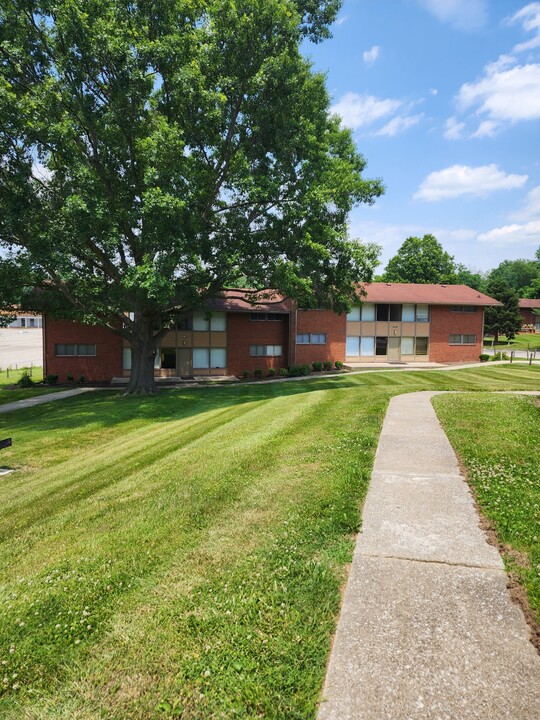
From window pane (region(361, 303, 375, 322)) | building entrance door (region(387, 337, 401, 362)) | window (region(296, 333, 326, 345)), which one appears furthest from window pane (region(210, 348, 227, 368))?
building entrance door (region(387, 337, 401, 362))

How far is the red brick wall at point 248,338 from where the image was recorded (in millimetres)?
34188

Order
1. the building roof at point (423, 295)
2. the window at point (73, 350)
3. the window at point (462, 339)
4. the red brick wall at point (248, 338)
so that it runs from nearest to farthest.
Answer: the window at point (73, 350) → the red brick wall at point (248, 338) → the building roof at point (423, 295) → the window at point (462, 339)

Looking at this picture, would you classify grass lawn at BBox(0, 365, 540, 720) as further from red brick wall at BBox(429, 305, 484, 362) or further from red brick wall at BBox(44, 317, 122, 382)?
red brick wall at BBox(429, 305, 484, 362)

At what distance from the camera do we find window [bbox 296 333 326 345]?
3625 cm

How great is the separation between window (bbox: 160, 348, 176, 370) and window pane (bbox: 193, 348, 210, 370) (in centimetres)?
162

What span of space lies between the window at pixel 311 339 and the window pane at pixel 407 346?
858cm

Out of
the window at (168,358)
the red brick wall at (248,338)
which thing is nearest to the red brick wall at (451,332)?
the red brick wall at (248,338)

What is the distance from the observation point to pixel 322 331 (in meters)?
37.0

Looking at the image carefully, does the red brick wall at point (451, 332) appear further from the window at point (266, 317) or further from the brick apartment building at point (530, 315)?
the brick apartment building at point (530, 315)

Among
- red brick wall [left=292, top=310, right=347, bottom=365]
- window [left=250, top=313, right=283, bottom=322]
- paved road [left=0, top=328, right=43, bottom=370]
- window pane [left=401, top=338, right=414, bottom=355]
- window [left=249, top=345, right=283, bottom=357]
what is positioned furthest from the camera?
paved road [left=0, top=328, right=43, bottom=370]

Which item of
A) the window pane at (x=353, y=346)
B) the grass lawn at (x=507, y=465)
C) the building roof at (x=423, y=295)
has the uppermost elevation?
the building roof at (x=423, y=295)

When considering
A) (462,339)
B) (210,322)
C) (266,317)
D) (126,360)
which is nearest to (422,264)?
(462,339)

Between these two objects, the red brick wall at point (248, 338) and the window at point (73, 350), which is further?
the red brick wall at point (248, 338)

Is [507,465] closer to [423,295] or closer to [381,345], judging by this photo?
[381,345]
